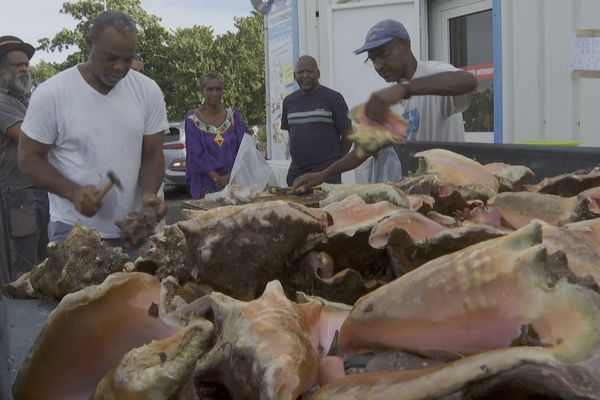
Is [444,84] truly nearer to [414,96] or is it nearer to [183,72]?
[414,96]

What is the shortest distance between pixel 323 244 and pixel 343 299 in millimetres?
110

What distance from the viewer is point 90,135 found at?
2943mm

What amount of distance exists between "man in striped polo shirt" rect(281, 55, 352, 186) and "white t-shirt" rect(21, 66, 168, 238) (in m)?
2.06

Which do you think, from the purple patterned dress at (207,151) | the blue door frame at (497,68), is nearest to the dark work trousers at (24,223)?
the purple patterned dress at (207,151)

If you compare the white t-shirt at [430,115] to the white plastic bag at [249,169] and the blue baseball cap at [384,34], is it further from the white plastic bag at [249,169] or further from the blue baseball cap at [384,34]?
the white plastic bag at [249,169]

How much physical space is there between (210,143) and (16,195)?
1672 mm

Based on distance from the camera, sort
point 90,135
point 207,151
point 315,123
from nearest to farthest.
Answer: point 90,135, point 315,123, point 207,151

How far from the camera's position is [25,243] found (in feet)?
13.3

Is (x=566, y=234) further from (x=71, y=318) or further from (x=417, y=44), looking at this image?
(x=417, y=44)

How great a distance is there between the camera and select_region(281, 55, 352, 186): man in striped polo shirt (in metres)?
5.02

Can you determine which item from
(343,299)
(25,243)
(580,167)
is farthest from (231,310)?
(25,243)

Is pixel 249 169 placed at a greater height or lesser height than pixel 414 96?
lesser

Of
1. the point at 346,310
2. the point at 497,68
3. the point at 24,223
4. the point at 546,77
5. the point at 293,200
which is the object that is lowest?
the point at 24,223

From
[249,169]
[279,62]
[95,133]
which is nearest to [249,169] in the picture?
[249,169]
